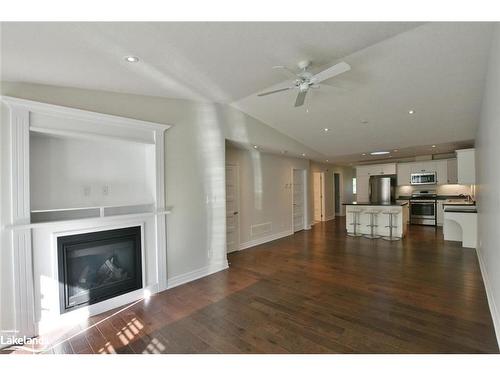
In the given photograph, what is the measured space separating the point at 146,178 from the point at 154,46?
71.8 inches

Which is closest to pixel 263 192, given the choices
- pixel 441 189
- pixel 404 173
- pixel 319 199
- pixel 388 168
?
pixel 319 199

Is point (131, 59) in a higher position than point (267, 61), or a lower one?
lower

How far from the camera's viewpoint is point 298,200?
763cm

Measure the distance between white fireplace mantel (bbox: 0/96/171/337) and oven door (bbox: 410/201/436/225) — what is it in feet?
27.6

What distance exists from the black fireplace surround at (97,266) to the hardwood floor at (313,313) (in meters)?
0.29

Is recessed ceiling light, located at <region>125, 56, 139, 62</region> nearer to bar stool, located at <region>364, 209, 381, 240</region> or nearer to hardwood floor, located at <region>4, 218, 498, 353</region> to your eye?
hardwood floor, located at <region>4, 218, 498, 353</region>

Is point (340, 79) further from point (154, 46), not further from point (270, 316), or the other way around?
point (270, 316)

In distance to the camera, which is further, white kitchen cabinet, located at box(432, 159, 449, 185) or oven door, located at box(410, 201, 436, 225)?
oven door, located at box(410, 201, 436, 225)

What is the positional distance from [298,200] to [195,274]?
4.64m

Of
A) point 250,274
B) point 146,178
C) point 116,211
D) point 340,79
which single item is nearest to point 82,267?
point 116,211

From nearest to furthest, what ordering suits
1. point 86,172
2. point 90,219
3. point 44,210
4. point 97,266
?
point 44,210, point 90,219, point 97,266, point 86,172

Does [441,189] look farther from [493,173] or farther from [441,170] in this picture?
[493,173]

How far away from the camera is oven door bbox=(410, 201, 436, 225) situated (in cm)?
775

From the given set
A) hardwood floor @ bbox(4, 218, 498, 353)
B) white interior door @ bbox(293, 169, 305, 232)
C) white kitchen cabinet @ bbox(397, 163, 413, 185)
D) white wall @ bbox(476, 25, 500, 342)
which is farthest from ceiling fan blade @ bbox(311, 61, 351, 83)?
white kitchen cabinet @ bbox(397, 163, 413, 185)
